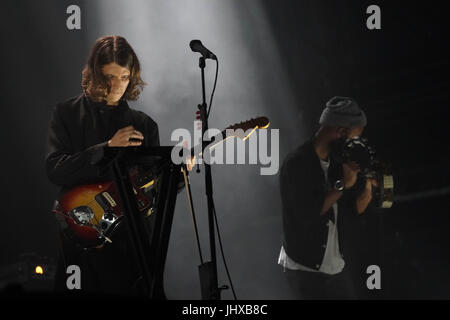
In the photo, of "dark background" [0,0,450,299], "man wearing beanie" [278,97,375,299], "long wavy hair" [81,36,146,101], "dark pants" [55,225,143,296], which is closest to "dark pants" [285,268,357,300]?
"man wearing beanie" [278,97,375,299]

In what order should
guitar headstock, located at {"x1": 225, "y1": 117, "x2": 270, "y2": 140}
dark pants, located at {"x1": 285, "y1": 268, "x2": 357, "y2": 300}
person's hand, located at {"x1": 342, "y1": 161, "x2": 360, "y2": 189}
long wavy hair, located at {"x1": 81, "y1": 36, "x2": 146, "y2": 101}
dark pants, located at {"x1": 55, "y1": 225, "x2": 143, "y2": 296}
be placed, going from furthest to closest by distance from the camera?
1. person's hand, located at {"x1": 342, "y1": 161, "x2": 360, "y2": 189}
2. dark pants, located at {"x1": 285, "y1": 268, "x2": 357, "y2": 300}
3. long wavy hair, located at {"x1": 81, "y1": 36, "x2": 146, "y2": 101}
4. dark pants, located at {"x1": 55, "y1": 225, "x2": 143, "y2": 296}
5. guitar headstock, located at {"x1": 225, "y1": 117, "x2": 270, "y2": 140}

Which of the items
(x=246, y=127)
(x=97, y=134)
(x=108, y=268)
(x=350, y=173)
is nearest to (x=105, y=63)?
(x=97, y=134)

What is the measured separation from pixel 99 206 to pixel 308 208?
5.92ft

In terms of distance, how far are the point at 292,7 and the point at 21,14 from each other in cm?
242

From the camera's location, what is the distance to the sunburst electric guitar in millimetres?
2994

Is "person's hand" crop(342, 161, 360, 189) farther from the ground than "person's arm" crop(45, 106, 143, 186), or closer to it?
closer to it

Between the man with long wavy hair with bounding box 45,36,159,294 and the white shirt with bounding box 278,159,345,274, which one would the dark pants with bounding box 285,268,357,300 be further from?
the man with long wavy hair with bounding box 45,36,159,294

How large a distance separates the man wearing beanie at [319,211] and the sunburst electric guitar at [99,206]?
4.27ft

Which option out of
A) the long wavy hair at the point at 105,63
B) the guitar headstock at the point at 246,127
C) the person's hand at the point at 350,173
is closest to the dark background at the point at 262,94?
the person's hand at the point at 350,173
